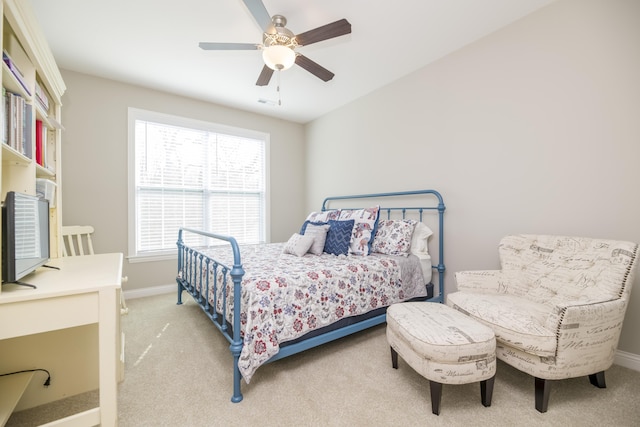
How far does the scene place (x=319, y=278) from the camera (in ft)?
6.21

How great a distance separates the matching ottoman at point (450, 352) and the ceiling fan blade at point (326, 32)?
6.30ft

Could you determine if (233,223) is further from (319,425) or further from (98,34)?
(319,425)

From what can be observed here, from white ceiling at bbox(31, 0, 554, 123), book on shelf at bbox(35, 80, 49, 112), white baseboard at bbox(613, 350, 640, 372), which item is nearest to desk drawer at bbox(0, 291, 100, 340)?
book on shelf at bbox(35, 80, 49, 112)

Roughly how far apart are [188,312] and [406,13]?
3.45m

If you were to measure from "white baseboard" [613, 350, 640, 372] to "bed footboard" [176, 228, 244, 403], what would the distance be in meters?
2.53

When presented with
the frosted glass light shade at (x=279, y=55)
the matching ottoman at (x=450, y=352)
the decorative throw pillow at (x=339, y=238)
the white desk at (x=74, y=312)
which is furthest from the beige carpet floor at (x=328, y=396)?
the frosted glass light shade at (x=279, y=55)

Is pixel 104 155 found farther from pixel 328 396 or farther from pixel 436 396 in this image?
pixel 436 396

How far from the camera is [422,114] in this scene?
2.89 m

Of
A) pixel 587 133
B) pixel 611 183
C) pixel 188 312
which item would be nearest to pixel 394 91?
pixel 587 133

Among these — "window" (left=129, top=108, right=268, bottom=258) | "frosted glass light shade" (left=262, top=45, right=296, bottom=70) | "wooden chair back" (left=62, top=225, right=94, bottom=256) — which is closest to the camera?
"frosted glass light shade" (left=262, top=45, right=296, bottom=70)

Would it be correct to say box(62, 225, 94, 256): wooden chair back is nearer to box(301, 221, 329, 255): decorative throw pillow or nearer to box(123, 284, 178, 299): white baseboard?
box(123, 284, 178, 299): white baseboard

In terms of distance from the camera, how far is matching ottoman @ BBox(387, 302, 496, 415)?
4.43ft

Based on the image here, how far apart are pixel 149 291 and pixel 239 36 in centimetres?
311

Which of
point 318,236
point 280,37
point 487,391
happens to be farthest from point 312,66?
point 487,391
